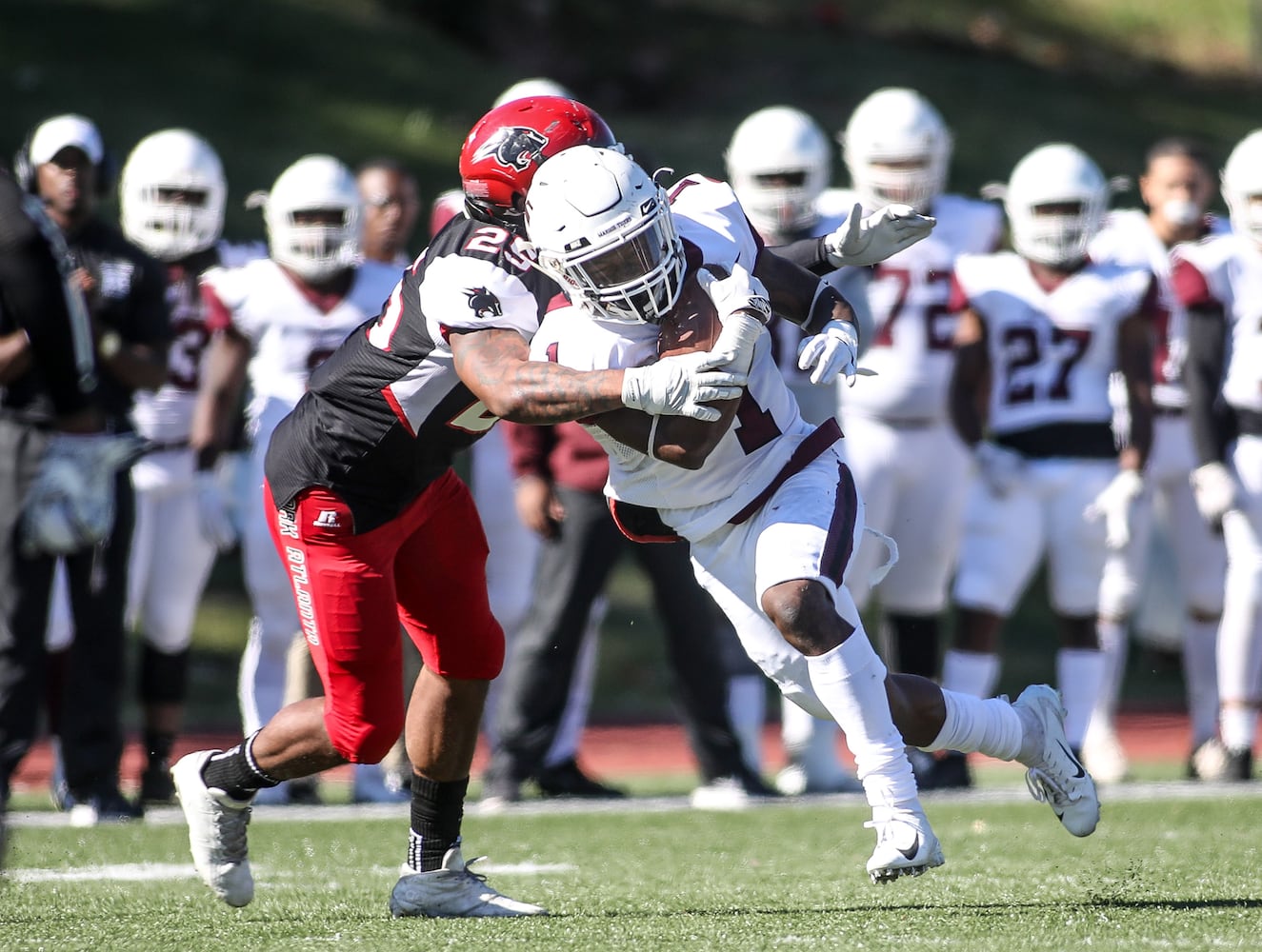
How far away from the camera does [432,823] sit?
421 cm

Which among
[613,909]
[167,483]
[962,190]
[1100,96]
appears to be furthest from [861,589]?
[1100,96]

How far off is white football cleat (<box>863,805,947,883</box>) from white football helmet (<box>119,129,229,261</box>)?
13.1ft

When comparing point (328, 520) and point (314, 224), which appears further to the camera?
point (314, 224)

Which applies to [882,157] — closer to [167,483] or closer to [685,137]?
[167,483]

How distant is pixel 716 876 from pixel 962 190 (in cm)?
1348

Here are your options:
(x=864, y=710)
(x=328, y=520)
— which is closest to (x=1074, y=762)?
(x=864, y=710)

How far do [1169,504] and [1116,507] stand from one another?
906 mm

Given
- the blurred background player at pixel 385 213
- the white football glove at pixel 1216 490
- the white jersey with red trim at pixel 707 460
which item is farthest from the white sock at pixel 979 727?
the blurred background player at pixel 385 213

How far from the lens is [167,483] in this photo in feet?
21.5

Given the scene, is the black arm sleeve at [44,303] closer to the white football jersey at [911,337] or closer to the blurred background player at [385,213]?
the blurred background player at [385,213]

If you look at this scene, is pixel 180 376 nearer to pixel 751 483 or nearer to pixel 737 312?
pixel 751 483

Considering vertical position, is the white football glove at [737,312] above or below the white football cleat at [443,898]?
above

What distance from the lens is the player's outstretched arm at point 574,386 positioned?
349 centimetres

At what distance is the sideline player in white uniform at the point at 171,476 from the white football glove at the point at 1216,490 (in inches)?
130
